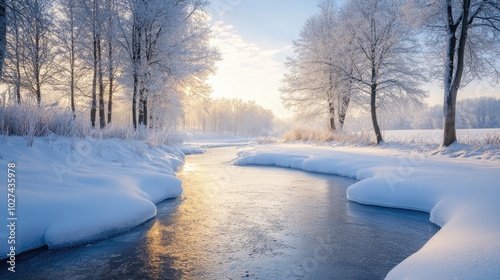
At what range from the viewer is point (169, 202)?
16.1 feet

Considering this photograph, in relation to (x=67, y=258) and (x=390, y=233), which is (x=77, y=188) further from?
(x=390, y=233)

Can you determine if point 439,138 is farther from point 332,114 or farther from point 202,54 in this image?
point 202,54

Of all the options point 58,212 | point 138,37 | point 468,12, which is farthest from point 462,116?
point 58,212

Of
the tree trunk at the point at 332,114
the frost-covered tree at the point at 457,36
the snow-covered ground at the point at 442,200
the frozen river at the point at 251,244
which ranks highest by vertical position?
the frost-covered tree at the point at 457,36

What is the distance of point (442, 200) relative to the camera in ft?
13.1

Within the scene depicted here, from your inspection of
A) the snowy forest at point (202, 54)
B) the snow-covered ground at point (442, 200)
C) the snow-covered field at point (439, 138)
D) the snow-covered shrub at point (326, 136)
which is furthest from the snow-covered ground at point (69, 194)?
the snow-covered shrub at point (326, 136)

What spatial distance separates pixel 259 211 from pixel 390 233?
1.96 meters

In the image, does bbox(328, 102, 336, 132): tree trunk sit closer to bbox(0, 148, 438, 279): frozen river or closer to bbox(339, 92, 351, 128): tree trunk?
bbox(339, 92, 351, 128): tree trunk

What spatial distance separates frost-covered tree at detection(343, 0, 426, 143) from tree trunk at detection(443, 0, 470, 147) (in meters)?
3.17

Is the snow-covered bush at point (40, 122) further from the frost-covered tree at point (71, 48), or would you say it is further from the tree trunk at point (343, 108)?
the tree trunk at point (343, 108)

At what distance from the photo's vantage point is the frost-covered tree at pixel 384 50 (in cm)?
1217

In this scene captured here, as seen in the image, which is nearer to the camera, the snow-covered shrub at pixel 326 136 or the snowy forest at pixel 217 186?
the snowy forest at pixel 217 186

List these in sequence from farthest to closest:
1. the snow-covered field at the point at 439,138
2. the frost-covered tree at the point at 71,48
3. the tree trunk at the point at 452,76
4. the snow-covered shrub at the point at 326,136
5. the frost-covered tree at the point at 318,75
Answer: the frost-covered tree at the point at 318,75 < the snow-covered shrub at the point at 326,136 < the frost-covered tree at the point at 71,48 < the snow-covered field at the point at 439,138 < the tree trunk at the point at 452,76

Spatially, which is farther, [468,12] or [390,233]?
[468,12]
